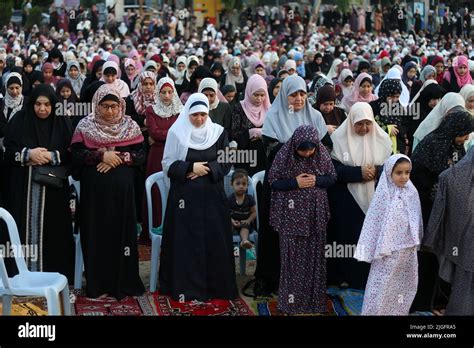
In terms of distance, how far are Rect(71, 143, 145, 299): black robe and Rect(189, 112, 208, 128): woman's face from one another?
47 cm

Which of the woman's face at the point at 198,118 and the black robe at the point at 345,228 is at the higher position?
the woman's face at the point at 198,118

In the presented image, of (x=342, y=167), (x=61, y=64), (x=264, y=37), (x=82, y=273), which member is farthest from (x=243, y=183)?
(x=264, y=37)

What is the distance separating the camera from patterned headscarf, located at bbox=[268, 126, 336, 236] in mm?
6688

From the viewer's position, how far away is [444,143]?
6684 mm

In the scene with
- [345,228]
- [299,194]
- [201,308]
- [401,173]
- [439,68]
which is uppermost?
[439,68]

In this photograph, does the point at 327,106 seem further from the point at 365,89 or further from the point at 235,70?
the point at 235,70

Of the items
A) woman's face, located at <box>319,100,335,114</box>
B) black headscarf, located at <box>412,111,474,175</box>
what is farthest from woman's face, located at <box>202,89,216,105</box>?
black headscarf, located at <box>412,111,474,175</box>

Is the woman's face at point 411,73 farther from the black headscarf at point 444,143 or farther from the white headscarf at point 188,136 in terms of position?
the white headscarf at point 188,136

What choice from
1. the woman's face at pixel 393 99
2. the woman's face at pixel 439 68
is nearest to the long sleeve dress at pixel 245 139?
the woman's face at pixel 393 99

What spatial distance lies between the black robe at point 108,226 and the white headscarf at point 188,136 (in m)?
0.23

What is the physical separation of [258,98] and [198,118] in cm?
226

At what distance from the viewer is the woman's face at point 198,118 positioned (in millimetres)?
7012

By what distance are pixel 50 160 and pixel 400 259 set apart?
2773mm

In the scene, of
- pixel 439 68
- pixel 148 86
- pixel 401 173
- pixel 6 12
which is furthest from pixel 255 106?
pixel 6 12
